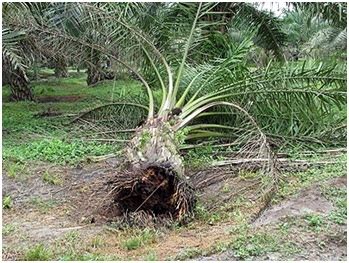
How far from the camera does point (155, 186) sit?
468 cm

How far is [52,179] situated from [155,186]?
1.51 m

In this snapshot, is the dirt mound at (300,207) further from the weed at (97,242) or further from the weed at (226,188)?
the weed at (97,242)

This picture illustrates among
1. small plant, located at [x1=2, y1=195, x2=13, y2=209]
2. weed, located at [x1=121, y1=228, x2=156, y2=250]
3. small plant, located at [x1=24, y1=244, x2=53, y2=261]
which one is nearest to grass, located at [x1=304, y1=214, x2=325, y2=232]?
weed, located at [x1=121, y1=228, x2=156, y2=250]

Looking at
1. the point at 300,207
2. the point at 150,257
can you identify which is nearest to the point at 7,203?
the point at 150,257

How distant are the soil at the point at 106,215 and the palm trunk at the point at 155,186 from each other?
0.18 m

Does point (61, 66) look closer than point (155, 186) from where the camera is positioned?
No

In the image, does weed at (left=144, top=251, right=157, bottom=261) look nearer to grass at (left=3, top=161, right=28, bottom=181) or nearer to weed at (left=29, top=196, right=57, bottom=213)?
weed at (left=29, top=196, right=57, bottom=213)

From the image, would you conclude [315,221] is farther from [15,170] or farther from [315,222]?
[15,170]

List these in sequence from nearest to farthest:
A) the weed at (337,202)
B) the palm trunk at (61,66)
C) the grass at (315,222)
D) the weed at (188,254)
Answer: the weed at (188,254) → the grass at (315,222) → the weed at (337,202) → the palm trunk at (61,66)

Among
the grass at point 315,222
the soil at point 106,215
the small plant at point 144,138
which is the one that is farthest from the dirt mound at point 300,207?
the small plant at point 144,138

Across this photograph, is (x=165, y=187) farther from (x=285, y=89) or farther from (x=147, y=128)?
(x=285, y=89)

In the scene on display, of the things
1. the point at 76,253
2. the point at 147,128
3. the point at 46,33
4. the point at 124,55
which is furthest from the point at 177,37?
Result: the point at 76,253

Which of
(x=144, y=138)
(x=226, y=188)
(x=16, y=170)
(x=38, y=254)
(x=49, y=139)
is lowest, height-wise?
(x=49, y=139)

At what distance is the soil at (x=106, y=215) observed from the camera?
3809mm
